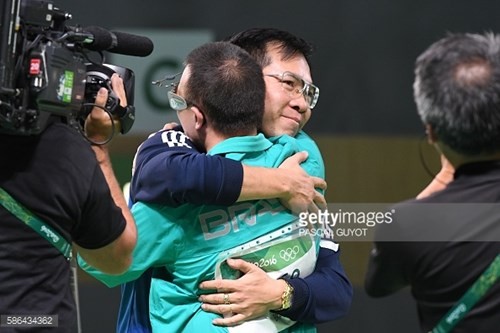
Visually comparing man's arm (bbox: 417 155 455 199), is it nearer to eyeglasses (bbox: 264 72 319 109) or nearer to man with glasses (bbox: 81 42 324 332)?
man with glasses (bbox: 81 42 324 332)

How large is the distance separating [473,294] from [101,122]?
2.22 ft

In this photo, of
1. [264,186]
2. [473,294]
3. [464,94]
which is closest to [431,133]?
[464,94]

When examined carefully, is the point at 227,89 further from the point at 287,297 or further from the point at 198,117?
the point at 287,297

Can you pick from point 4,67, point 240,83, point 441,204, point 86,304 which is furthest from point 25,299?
point 86,304

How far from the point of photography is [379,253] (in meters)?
1.68

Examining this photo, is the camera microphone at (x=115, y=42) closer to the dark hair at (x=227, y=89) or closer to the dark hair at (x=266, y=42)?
the dark hair at (x=227, y=89)

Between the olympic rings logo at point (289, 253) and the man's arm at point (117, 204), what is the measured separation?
0.29 m

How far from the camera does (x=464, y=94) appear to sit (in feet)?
5.23

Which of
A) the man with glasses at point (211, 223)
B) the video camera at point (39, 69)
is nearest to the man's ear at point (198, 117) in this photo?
the man with glasses at point (211, 223)

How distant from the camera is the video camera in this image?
160 cm

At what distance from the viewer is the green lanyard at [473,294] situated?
63.5 inches

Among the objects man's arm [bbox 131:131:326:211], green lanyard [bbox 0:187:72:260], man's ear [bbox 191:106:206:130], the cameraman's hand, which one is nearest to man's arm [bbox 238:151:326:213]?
man's arm [bbox 131:131:326:211]

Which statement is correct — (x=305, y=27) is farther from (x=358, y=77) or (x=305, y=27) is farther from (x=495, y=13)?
(x=495, y=13)

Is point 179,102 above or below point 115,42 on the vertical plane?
below
